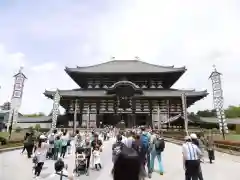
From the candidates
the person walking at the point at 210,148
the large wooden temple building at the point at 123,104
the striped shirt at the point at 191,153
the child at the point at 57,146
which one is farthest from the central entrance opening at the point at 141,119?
the striped shirt at the point at 191,153

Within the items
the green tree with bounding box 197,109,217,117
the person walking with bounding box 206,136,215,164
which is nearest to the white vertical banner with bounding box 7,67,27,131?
the person walking with bounding box 206,136,215,164

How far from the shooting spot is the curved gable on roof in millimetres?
57875

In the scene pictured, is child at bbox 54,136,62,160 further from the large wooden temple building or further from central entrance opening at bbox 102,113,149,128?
central entrance opening at bbox 102,113,149,128

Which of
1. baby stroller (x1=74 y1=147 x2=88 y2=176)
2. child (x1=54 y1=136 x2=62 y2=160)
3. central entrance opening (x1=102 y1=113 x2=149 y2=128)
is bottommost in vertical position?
baby stroller (x1=74 y1=147 x2=88 y2=176)

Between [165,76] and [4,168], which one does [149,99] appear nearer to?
[165,76]

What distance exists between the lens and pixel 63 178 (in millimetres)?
7168

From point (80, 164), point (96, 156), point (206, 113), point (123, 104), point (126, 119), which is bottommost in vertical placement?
point (80, 164)

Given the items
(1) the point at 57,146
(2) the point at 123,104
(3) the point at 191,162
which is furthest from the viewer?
(2) the point at 123,104

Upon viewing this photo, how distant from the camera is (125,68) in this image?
61.2m

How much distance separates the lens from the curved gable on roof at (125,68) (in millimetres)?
57875

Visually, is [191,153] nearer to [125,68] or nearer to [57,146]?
[57,146]

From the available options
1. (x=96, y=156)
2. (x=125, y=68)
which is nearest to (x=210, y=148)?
(x=96, y=156)

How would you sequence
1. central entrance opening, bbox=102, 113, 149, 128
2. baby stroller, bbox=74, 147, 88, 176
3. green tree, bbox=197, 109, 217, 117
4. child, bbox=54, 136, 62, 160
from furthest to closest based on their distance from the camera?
green tree, bbox=197, 109, 217, 117 < central entrance opening, bbox=102, 113, 149, 128 < child, bbox=54, 136, 62, 160 < baby stroller, bbox=74, 147, 88, 176

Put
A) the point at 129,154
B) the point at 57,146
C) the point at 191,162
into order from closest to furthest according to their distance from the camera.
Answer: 1. the point at 129,154
2. the point at 191,162
3. the point at 57,146
